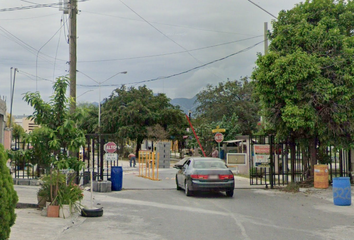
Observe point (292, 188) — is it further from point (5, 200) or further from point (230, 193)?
point (5, 200)

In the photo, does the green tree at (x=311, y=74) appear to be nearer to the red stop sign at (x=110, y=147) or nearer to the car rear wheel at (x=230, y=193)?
the car rear wheel at (x=230, y=193)

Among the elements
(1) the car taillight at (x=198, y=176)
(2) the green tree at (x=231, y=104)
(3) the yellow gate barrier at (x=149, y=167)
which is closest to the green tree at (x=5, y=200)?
(1) the car taillight at (x=198, y=176)

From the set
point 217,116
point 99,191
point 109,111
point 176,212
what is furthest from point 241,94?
point 176,212

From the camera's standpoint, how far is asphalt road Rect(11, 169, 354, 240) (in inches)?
358

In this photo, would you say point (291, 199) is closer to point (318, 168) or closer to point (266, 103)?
point (318, 168)

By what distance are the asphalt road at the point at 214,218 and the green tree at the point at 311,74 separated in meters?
3.26

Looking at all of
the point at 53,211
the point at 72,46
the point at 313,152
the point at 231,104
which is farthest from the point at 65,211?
the point at 231,104

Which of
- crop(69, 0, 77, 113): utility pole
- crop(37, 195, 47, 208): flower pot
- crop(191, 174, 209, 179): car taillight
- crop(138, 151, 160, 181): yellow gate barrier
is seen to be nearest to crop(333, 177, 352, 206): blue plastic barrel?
crop(191, 174, 209, 179): car taillight

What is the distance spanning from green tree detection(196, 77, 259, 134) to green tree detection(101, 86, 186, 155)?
5502 millimetres

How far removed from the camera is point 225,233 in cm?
912

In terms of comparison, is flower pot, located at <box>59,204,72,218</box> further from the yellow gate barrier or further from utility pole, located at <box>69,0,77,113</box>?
the yellow gate barrier

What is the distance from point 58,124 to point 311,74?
10705mm

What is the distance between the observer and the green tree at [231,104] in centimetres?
5303

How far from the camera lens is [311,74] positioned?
685 inches
